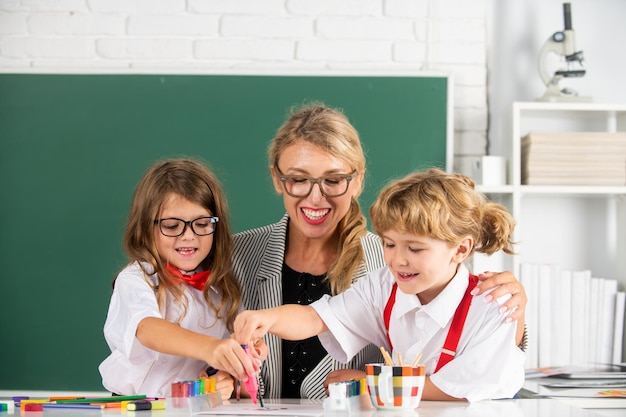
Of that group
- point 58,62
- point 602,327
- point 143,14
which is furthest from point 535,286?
point 58,62

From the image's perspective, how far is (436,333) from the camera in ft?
5.32

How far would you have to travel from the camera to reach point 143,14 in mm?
3488

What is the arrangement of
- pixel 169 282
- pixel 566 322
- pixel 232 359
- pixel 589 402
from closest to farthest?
pixel 232 359 < pixel 169 282 < pixel 589 402 < pixel 566 322

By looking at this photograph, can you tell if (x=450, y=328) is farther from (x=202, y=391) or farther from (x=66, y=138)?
(x=66, y=138)

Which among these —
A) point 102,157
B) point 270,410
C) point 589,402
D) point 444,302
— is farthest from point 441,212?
point 102,157

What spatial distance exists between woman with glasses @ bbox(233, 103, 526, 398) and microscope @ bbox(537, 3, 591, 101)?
1.50m

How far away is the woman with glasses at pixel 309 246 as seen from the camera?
6.37 feet

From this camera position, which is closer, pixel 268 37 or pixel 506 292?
pixel 506 292

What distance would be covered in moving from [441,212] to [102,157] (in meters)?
→ 2.14

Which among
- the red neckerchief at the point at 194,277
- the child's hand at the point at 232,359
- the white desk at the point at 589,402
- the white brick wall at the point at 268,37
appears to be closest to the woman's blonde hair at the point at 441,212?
the child's hand at the point at 232,359

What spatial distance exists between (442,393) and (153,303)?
657 mm

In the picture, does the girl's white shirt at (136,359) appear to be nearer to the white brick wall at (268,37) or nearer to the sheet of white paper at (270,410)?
the sheet of white paper at (270,410)

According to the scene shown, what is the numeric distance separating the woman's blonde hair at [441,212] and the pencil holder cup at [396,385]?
0.33m

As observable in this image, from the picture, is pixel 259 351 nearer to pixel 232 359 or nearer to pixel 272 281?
pixel 232 359
